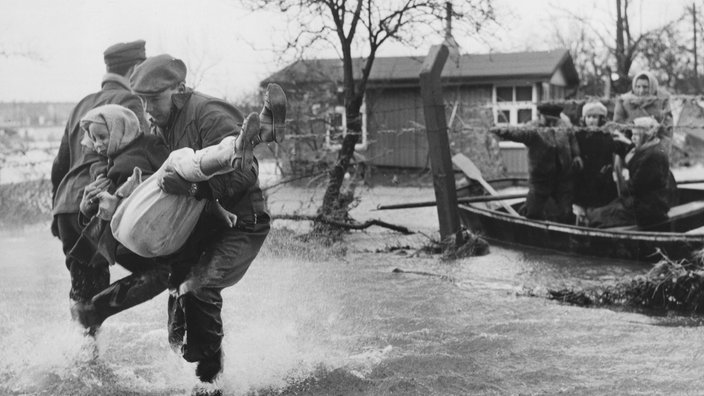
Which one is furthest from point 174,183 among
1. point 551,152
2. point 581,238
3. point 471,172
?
point 471,172

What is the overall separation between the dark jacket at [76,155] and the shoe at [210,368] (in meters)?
1.45

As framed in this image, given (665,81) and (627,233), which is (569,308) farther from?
(665,81)

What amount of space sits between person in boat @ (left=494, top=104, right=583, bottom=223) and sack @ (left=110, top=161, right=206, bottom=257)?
7.23 metres

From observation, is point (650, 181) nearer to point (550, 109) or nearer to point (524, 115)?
point (550, 109)

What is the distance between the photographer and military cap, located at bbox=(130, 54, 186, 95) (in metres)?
5.20

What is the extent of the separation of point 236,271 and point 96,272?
1589 millimetres

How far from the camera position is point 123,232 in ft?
16.1

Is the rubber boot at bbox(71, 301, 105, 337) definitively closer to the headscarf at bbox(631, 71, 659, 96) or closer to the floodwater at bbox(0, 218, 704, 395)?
the floodwater at bbox(0, 218, 704, 395)

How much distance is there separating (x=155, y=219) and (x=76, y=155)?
5.76 ft

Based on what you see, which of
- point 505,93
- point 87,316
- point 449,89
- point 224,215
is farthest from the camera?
point 505,93

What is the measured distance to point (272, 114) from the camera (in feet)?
14.2

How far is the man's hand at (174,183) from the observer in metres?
4.69

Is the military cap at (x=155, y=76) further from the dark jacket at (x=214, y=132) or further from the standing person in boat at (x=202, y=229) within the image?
the dark jacket at (x=214, y=132)

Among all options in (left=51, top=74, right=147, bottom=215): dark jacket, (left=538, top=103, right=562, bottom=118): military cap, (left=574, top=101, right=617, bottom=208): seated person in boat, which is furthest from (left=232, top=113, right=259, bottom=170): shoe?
A: (left=538, top=103, right=562, bottom=118): military cap
